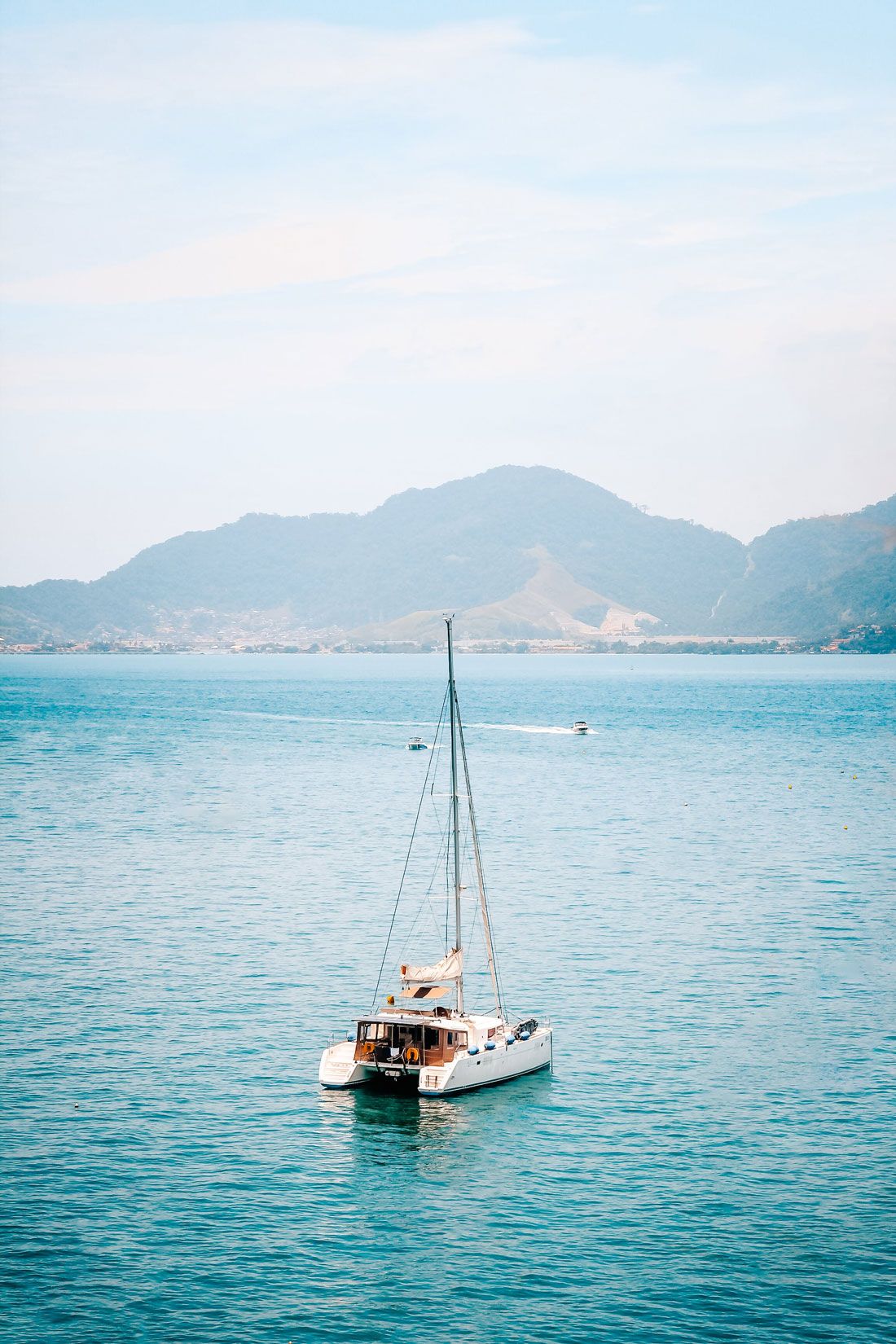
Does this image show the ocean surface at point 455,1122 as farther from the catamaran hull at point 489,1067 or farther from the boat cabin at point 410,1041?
the boat cabin at point 410,1041

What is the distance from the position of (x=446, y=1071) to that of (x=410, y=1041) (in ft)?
7.36

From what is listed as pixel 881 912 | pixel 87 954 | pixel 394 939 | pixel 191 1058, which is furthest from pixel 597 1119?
pixel 881 912

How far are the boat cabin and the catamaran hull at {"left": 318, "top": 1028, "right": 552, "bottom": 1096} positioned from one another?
0.44m

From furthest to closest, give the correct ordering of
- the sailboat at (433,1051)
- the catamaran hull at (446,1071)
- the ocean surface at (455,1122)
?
the sailboat at (433,1051)
the catamaran hull at (446,1071)
the ocean surface at (455,1122)

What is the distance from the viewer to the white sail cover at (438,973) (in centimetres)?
6303

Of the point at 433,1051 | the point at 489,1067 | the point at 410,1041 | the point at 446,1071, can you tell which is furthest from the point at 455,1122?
the point at 410,1041

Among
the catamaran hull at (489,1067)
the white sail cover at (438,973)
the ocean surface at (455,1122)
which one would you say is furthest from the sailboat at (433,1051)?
the ocean surface at (455,1122)

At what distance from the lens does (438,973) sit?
6322 cm

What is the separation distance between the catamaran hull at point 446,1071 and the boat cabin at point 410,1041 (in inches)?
17.4

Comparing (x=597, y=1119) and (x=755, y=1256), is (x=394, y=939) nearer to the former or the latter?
(x=597, y=1119)

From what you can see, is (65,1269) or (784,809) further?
(784,809)

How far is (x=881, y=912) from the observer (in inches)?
3684

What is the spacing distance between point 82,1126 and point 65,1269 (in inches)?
456

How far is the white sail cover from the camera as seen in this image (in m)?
63.0
